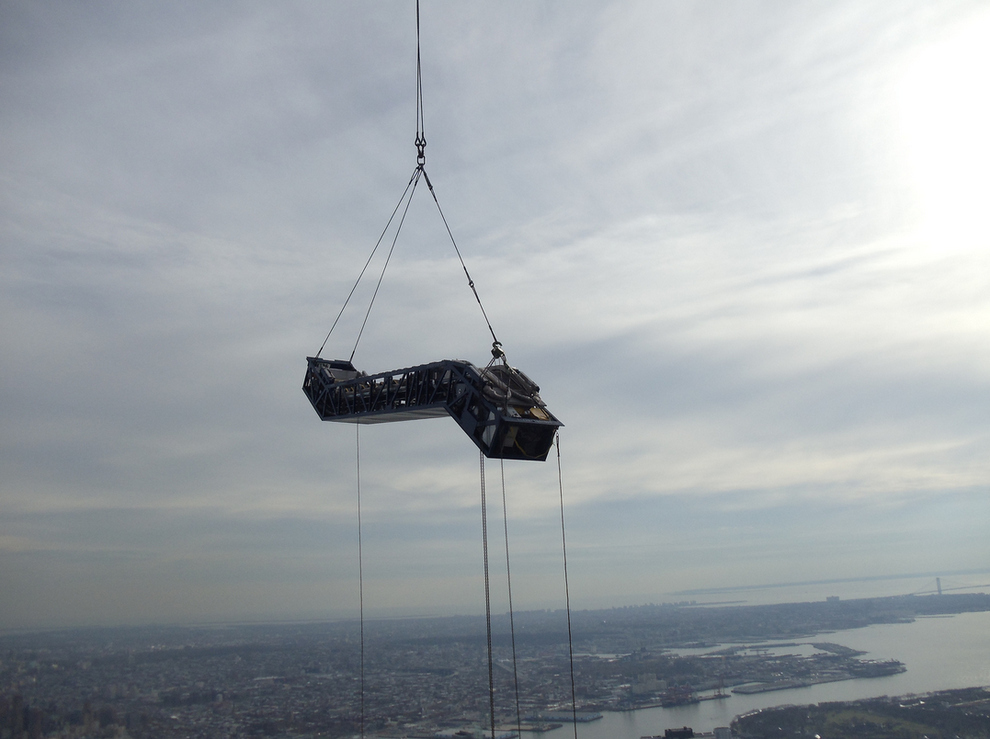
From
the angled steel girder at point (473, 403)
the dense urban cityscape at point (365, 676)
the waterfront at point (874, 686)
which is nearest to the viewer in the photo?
the angled steel girder at point (473, 403)

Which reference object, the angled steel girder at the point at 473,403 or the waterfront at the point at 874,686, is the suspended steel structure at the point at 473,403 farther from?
the waterfront at the point at 874,686

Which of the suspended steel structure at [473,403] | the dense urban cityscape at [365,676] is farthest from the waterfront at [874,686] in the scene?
the suspended steel structure at [473,403]

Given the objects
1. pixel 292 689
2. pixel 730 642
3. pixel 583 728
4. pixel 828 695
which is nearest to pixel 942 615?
pixel 730 642

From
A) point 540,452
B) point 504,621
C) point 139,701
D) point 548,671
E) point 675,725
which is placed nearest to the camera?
point 540,452

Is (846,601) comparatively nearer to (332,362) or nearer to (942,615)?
(942,615)

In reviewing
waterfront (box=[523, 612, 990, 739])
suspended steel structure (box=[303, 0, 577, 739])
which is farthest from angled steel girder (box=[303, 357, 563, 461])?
waterfront (box=[523, 612, 990, 739])
